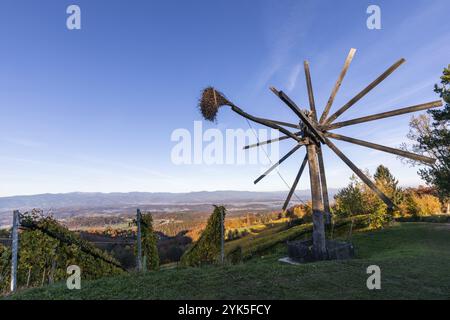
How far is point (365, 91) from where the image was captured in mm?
9688

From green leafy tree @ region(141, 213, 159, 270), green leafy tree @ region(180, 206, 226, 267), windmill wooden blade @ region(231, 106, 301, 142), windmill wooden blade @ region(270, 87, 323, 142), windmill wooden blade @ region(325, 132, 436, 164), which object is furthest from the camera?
green leafy tree @ region(180, 206, 226, 267)

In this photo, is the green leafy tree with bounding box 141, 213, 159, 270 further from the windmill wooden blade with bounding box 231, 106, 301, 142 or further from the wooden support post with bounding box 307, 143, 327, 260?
the wooden support post with bounding box 307, 143, 327, 260

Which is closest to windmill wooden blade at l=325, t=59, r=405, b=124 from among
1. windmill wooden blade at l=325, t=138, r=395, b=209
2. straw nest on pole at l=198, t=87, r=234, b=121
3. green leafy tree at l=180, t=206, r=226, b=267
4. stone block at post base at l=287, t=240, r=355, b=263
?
windmill wooden blade at l=325, t=138, r=395, b=209

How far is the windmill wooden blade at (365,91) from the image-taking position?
30.0ft

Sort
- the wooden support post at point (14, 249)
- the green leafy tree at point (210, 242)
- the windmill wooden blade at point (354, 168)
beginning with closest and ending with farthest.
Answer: the wooden support post at point (14, 249) → the windmill wooden blade at point (354, 168) → the green leafy tree at point (210, 242)

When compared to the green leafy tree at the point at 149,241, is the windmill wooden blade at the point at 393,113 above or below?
above

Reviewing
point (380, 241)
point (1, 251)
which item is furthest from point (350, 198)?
point (1, 251)

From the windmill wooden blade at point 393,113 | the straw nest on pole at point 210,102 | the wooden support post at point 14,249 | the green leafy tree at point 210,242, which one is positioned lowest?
the green leafy tree at point 210,242

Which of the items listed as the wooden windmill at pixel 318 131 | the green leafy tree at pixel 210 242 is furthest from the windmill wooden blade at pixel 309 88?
the green leafy tree at pixel 210 242

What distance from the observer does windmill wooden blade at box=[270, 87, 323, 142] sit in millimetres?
8200

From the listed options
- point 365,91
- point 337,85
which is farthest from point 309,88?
point 365,91

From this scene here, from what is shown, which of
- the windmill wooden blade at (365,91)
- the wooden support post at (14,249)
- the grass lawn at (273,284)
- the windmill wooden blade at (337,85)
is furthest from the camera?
the windmill wooden blade at (337,85)

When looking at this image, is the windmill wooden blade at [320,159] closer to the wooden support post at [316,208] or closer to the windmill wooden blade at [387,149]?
the wooden support post at [316,208]

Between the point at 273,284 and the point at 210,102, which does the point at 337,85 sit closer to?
the point at 210,102
